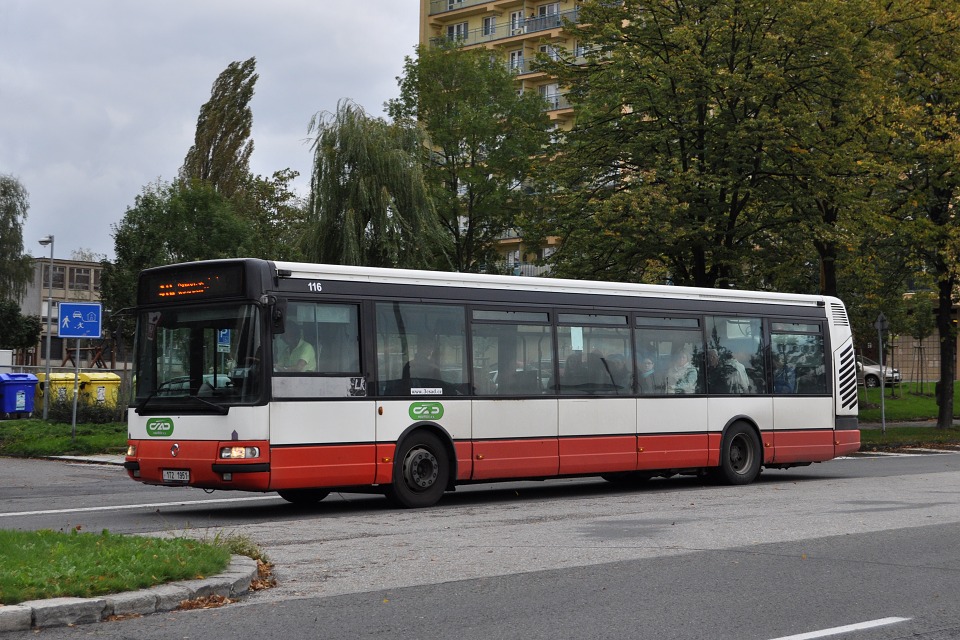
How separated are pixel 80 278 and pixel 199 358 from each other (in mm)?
102752

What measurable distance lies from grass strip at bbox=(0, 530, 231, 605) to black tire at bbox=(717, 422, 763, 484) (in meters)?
10.8

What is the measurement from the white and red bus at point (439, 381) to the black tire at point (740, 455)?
30 mm

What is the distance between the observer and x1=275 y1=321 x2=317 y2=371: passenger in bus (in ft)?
44.9

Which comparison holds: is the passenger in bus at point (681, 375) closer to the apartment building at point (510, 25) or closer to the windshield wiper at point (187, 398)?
the windshield wiper at point (187, 398)

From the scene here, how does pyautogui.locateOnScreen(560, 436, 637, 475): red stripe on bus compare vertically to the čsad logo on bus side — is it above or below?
below

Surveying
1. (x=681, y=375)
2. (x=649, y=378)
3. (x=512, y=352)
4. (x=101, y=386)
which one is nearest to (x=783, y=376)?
(x=681, y=375)

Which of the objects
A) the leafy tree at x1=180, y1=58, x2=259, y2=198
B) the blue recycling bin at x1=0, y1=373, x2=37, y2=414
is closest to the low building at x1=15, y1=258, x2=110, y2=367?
the leafy tree at x1=180, y1=58, x2=259, y2=198

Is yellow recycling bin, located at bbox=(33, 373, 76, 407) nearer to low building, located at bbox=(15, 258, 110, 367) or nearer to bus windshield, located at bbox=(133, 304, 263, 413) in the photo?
bus windshield, located at bbox=(133, 304, 263, 413)

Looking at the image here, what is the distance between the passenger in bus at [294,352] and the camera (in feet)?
44.9

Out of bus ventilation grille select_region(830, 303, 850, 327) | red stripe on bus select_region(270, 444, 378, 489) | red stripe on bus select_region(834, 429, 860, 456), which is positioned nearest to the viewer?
red stripe on bus select_region(270, 444, 378, 489)

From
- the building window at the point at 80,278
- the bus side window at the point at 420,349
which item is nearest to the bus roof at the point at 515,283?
the bus side window at the point at 420,349

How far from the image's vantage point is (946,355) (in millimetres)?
35125

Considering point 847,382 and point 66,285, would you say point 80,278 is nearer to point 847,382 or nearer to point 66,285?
point 66,285

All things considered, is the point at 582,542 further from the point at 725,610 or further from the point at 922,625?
the point at 922,625
